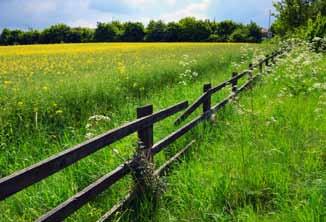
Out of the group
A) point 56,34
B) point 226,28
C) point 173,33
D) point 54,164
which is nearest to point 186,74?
point 54,164

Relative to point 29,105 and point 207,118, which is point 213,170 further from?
point 29,105

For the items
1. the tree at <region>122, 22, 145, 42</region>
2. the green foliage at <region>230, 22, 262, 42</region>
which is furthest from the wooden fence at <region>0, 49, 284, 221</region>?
the tree at <region>122, 22, 145, 42</region>

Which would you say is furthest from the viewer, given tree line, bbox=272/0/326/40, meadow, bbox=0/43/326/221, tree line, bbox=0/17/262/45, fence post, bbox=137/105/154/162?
tree line, bbox=0/17/262/45

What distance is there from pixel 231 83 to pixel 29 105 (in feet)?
13.6

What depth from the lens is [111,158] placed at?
4.88 m

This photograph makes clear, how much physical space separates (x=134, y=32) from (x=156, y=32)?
5.37 meters

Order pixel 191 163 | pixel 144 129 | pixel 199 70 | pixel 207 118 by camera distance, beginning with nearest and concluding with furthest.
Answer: pixel 144 129 < pixel 191 163 < pixel 207 118 < pixel 199 70

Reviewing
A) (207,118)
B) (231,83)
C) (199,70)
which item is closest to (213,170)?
(207,118)

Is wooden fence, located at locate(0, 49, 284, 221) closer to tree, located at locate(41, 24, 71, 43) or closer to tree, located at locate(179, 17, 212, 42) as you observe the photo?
tree, located at locate(179, 17, 212, 42)

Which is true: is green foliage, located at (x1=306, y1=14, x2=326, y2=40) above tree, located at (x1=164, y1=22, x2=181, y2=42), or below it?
below

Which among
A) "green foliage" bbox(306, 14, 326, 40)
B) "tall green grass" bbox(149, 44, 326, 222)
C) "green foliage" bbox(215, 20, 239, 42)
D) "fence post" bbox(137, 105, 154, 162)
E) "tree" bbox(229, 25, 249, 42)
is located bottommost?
"tall green grass" bbox(149, 44, 326, 222)

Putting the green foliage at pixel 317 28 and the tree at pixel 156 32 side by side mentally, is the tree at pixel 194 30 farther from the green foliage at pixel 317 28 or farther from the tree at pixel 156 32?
the green foliage at pixel 317 28

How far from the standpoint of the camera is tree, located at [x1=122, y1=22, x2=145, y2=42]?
271 feet

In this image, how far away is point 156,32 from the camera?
8050cm
